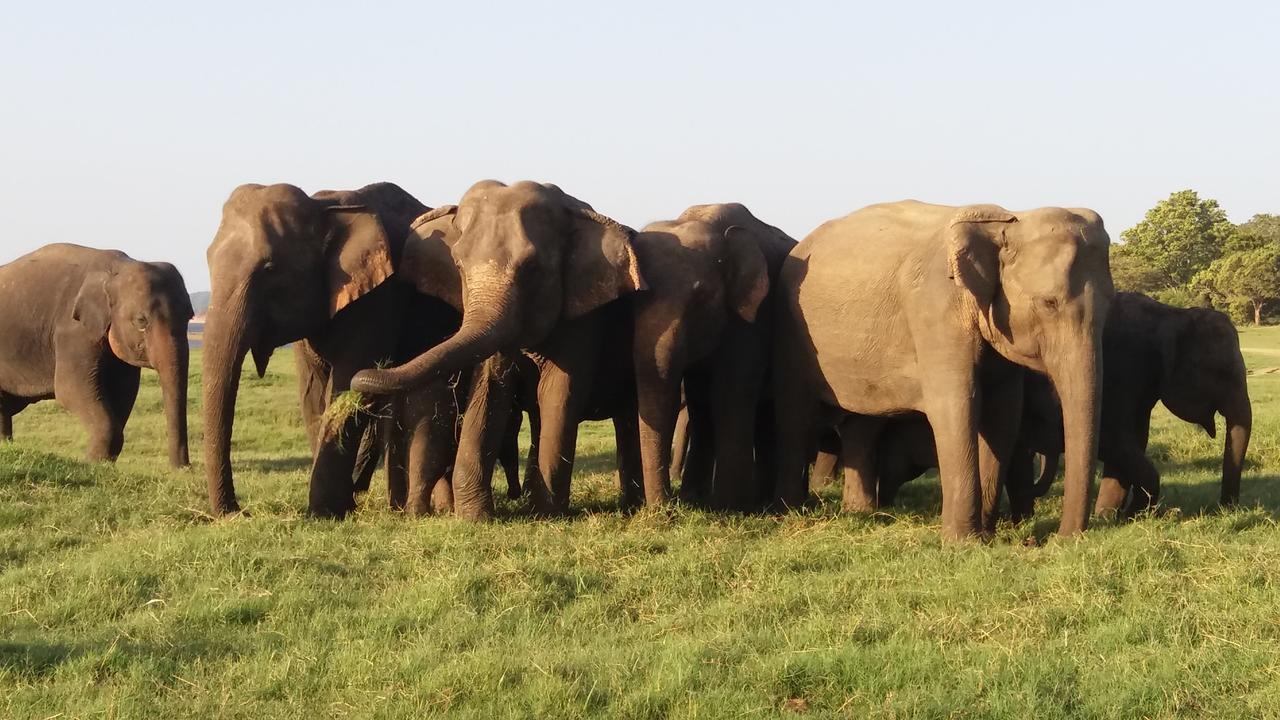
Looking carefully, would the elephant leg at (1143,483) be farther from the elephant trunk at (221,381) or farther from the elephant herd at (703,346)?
the elephant trunk at (221,381)

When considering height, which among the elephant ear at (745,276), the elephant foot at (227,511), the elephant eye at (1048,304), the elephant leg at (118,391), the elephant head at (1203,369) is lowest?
the elephant foot at (227,511)

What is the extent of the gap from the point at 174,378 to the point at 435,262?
16.2ft

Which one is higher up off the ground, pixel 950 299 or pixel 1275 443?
pixel 950 299

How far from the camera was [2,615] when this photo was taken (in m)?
7.68

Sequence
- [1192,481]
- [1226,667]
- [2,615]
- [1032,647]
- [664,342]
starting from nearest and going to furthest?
[1226,667]
[1032,647]
[2,615]
[664,342]
[1192,481]

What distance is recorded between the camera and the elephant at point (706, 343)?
10695 mm

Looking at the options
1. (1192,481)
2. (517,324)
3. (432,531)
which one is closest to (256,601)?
(432,531)

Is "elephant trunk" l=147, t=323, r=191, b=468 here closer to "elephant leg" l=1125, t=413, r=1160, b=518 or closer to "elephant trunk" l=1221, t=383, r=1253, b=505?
"elephant leg" l=1125, t=413, r=1160, b=518

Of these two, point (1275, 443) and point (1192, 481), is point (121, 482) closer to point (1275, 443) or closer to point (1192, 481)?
point (1192, 481)

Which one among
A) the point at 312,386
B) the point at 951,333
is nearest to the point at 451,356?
the point at 312,386

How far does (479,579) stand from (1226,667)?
395cm

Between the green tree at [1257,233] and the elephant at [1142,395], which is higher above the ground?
the green tree at [1257,233]

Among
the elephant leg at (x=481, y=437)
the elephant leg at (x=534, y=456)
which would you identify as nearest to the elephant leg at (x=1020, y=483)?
the elephant leg at (x=534, y=456)

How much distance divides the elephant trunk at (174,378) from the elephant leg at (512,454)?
3.53 meters
